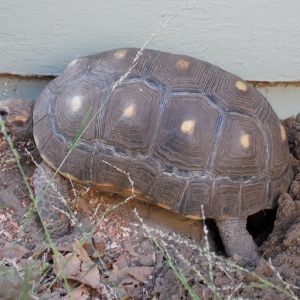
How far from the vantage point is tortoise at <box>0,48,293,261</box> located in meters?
2.86

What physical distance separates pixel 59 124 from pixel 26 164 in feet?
2.01

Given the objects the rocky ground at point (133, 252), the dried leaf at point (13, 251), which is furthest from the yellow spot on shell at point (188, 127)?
the dried leaf at point (13, 251)

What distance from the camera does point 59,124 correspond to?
3.05 metres

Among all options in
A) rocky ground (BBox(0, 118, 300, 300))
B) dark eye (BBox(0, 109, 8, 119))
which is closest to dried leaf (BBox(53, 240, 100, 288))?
rocky ground (BBox(0, 118, 300, 300))

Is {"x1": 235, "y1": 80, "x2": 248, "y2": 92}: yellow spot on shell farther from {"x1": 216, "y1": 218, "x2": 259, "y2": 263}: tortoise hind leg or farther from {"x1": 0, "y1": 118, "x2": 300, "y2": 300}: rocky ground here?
{"x1": 216, "y1": 218, "x2": 259, "y2": 263}: tortoise hind leg

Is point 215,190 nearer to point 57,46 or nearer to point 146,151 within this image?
point 146,151

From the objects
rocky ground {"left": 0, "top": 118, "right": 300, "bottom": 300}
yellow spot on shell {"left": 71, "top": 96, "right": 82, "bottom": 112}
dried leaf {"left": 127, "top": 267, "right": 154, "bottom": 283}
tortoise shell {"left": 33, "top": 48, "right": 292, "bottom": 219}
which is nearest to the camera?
rocky ground {"left": 0, "top": 118, "right": 300, "bottom": 300}

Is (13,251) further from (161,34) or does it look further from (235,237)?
(161,34)

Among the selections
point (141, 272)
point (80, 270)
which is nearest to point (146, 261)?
point (141, 272)

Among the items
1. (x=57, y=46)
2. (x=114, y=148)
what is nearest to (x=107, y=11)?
(x=57, y=46)

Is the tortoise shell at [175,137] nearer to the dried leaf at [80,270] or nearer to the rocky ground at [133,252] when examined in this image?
the rocky ground at [133,252]

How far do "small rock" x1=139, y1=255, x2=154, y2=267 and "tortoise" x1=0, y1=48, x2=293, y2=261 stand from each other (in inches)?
14.4

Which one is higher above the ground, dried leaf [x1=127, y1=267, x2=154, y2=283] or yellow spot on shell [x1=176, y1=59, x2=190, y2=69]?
yellow spot on shell [x1=176, y1=59, x2=190, y2=69]

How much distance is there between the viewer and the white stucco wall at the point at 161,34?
3.36m
